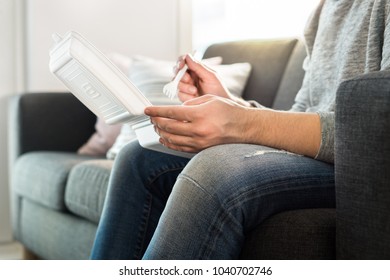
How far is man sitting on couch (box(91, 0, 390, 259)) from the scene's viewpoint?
77 centimetres

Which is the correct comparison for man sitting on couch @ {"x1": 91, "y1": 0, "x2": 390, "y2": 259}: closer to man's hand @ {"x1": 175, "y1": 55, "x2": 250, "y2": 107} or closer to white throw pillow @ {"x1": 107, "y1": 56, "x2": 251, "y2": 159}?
man's hand @ {"x1": 175, "y1": 55, "x2": 250, "y2": 107}

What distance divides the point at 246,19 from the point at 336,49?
1402 millimetres

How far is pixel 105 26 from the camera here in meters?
2.66

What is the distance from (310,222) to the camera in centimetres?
80

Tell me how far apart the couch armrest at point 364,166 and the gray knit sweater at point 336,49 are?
0.14m

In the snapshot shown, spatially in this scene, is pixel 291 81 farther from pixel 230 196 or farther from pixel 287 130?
pixel 230 196

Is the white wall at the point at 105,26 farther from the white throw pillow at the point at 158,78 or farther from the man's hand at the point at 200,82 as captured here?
the man's hand at the point at 200,82

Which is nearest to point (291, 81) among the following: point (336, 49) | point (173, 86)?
point (336, 49)

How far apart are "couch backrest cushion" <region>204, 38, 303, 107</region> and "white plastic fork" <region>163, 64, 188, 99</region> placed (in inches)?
24.8
